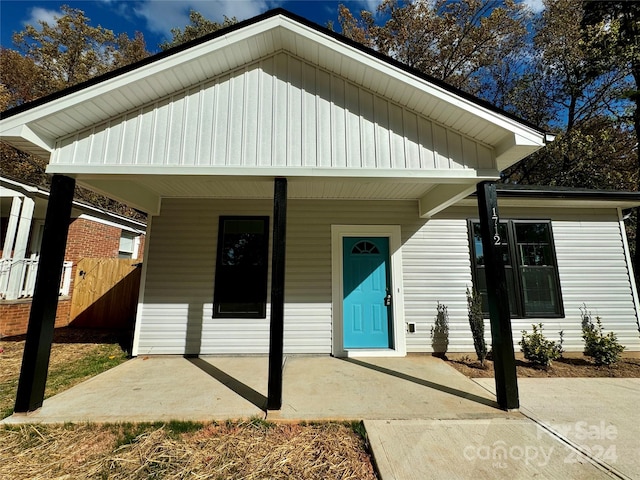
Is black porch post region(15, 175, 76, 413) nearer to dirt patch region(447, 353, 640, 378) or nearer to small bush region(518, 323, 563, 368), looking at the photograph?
dirt patch region(447, 353, 640, 378)

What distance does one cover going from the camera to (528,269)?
543 cm

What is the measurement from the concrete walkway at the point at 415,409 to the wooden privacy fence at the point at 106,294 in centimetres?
388

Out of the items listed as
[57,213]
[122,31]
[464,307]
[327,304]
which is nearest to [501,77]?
[464,307]

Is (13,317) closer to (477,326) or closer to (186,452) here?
(186,452)

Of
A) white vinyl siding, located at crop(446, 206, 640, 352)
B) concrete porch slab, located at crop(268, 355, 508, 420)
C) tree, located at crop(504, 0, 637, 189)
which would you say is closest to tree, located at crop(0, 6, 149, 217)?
concrete porch slab, located at crop(268, 355, 508, 420)

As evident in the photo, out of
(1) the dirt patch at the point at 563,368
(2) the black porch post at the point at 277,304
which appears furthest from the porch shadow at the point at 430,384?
(2) the black porch post at the point at 277,304

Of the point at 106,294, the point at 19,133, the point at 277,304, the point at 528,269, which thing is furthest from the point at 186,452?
the point at 106,294

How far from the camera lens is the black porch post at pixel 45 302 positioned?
2.95m

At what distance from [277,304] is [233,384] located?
59.1 inches

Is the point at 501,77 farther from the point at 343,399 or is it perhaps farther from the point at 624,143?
the point at 343,399

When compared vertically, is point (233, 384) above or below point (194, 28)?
below

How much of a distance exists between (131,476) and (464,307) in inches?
205

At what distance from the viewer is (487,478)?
2.12m

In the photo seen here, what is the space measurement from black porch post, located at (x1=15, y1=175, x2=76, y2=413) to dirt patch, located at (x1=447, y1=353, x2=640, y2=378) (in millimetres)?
5339
